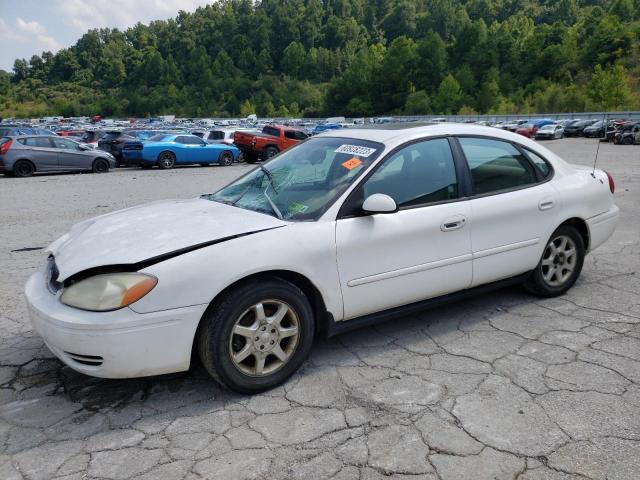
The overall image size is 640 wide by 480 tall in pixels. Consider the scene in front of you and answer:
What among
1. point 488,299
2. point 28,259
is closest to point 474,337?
point 488,299

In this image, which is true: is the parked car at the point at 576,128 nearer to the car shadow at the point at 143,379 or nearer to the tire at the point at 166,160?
the tire at the point at 166,160

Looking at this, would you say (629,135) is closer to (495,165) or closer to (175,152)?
(175,152)

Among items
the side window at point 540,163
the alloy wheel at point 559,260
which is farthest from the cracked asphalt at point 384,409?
the side window at point 540,163

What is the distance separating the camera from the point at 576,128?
152 ft

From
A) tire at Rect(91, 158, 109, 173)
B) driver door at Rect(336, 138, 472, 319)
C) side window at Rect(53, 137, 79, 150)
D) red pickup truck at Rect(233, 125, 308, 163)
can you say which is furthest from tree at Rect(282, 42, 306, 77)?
driver door at Rect(336, 138, 472, 319)

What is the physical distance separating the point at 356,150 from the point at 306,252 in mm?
968

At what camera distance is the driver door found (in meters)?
3.29

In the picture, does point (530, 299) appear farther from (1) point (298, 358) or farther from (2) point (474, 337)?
(1) point (298, 358)

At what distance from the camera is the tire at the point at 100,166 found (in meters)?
18.4

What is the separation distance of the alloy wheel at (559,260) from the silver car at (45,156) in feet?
55.0

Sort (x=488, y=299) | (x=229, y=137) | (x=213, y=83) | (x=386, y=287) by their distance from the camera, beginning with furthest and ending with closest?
(x=213, y=83) < (x=229, y=137) < (x=488, y=299) < (x=386, y=287)

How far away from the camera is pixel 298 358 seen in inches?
A: 125

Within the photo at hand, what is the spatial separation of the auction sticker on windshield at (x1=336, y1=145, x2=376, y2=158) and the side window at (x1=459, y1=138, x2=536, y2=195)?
806 millimetres

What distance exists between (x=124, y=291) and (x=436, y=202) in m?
2.14
